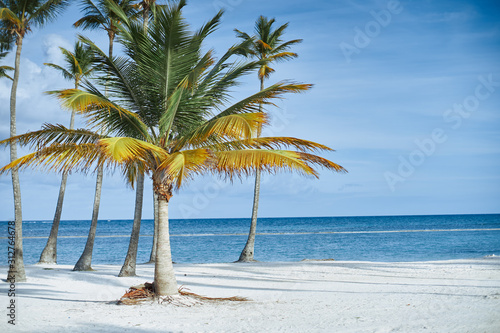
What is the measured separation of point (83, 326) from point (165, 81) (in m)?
4.90

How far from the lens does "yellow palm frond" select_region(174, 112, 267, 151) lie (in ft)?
26.3

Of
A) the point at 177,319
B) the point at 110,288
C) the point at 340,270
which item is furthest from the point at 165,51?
the point at 340,270

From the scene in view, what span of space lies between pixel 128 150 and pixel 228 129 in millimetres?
1823

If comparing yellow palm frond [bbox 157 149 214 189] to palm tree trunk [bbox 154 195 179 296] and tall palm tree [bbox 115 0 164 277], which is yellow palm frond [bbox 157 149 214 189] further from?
tall palm tree [bbox 115 0 164 277]

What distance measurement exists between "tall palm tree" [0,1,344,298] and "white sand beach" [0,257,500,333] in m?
1.58

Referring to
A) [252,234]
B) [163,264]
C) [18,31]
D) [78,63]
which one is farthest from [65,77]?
[163,264]

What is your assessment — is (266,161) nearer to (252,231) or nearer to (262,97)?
(262,97)

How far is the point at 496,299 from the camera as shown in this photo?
29.0ft

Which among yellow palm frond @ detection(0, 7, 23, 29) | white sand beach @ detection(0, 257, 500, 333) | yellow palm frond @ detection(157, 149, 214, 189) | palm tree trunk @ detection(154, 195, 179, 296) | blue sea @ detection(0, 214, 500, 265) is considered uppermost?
yellow palm frond @ detection(0, 7, 23, 29)

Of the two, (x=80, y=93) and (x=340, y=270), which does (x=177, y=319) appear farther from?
(x=340, y=270)

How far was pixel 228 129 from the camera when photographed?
326 inches

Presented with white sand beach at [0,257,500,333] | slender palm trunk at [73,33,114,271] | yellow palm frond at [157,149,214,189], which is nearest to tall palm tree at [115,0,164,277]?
white sand beach at [0,257,500,333]

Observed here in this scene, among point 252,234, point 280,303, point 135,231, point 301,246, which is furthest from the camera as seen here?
point 301,246

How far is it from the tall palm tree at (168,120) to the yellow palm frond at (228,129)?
19mm
